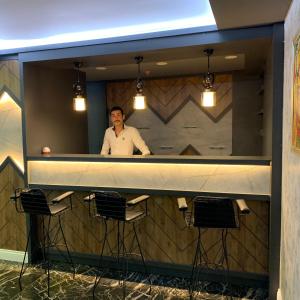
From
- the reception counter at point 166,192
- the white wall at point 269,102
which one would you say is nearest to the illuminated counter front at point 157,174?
the reception counter at point 166,192

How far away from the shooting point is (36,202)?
3035 mm

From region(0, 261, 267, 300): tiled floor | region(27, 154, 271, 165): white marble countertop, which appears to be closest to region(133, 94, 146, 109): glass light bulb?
region(27, 154, 271, 165): white marble countertop

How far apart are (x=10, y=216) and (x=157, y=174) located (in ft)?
6.35

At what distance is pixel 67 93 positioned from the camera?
4.31 meters

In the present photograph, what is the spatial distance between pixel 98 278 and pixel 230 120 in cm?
324

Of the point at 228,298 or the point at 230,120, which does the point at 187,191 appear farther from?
the point at 230,120

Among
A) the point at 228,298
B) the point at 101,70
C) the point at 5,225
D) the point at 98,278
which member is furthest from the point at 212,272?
the point at 101,70

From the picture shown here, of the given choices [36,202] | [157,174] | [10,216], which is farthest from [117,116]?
[10,216]

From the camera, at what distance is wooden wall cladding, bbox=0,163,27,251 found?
3852mm

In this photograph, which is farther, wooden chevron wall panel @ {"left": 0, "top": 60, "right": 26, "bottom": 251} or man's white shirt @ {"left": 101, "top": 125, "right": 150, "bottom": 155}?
man's white shirt @ {"left": 101, "top": 125, "right": 150, "bottom": 155}

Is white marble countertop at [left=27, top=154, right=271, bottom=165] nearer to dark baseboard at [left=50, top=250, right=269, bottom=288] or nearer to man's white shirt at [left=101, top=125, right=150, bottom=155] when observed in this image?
man's white shirt at [left=101, top=125, right=150, bottom=155]

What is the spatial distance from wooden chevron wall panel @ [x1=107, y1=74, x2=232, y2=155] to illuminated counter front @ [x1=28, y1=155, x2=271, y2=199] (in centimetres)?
240

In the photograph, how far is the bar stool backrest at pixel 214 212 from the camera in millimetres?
2535

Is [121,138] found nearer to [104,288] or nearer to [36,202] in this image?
[36,202]
